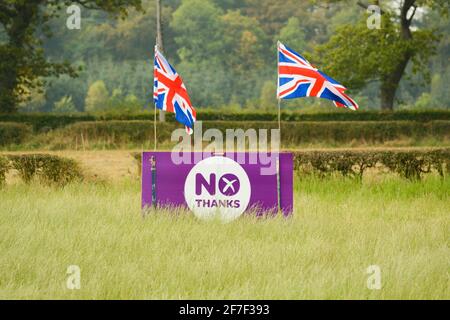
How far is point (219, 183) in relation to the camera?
9.67 metres

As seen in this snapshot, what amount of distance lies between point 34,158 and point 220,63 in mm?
39429

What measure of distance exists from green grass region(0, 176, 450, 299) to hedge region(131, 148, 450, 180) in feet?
5.65

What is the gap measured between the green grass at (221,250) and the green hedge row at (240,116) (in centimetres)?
1353

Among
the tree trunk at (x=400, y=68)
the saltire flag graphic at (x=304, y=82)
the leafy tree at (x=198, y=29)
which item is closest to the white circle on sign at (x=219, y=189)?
the saltire flag graphic at (x=304, y=82)

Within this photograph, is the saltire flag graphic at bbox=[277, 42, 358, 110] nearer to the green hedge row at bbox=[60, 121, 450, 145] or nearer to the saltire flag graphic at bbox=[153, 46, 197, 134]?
the saltire flag graphic at bbox=[153, 46, 197, 134]

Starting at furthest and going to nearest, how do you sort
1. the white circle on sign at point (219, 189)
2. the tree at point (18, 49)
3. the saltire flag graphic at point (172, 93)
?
the tree at point (18, 49), the saltire flag graphic at point (172, 93), the white circle on sign at point (219, 189)

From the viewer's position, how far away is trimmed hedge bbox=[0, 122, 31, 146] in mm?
22750

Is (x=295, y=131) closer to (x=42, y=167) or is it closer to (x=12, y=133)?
(x=12, y=133)

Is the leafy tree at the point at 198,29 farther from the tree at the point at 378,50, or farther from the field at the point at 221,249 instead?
the field at the point at 221,249

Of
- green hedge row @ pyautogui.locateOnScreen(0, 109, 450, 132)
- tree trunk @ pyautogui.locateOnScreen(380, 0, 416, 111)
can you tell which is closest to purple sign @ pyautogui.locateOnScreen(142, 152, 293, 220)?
green hedge row @ pyautogui.locateOnScreen(0, 109, 450, 132)

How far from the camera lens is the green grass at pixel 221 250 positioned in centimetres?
683

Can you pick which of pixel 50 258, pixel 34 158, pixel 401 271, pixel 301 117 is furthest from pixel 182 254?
pixel 301 117

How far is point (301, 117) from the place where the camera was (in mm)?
26844

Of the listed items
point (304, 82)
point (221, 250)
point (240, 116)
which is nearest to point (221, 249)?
point (221, 250)
